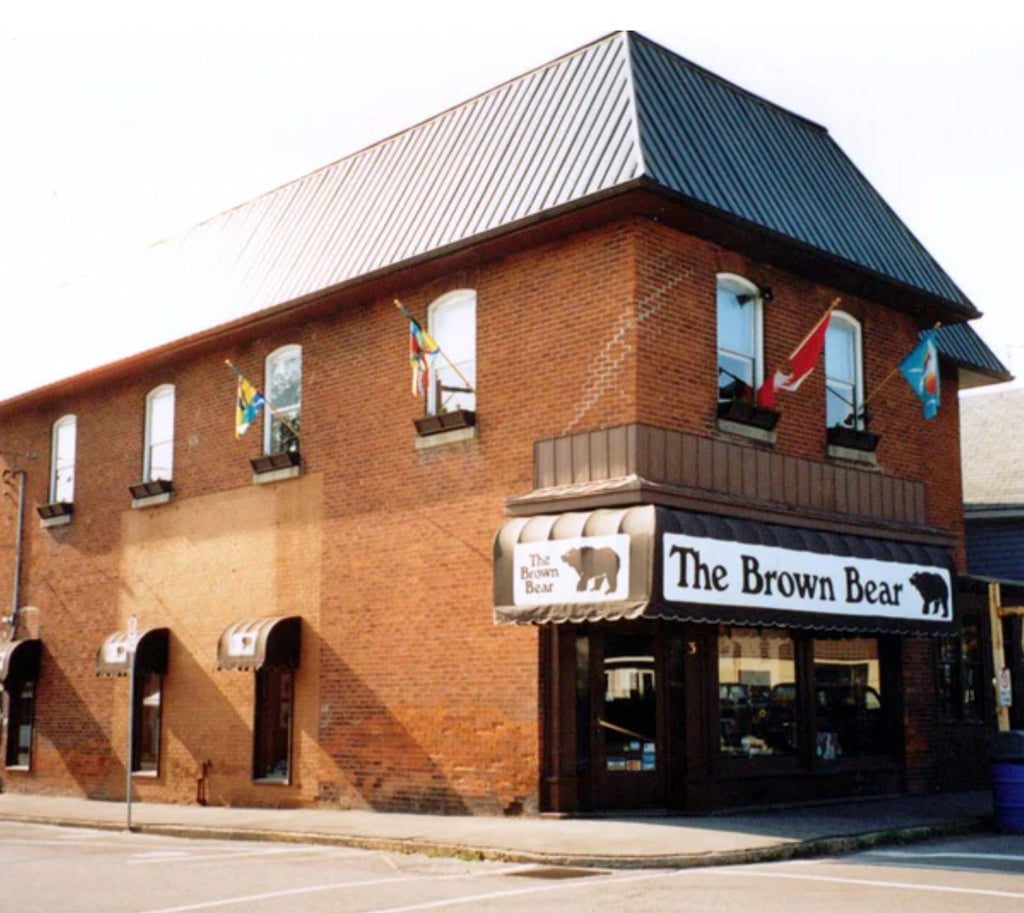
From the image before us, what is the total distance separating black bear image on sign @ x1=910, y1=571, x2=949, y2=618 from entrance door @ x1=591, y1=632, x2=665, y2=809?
4.01 m

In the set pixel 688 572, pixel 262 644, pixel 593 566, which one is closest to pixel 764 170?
pixel 688 572

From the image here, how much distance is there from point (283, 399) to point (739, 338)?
726cm

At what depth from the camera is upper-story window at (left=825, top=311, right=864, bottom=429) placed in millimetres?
19000

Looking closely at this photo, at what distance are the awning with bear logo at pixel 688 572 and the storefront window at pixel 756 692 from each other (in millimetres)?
1266

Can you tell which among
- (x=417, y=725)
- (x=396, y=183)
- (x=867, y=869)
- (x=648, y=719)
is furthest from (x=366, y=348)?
(x=867, y=869)

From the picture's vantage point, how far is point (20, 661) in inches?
979

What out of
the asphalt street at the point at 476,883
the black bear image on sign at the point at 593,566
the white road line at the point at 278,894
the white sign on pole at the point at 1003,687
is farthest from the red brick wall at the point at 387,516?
the white road line at the point at 278,894

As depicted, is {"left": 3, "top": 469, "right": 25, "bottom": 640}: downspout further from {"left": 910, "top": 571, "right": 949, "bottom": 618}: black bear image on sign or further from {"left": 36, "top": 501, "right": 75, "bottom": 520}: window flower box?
{"left": 910, "top": 571, "right": 949, "bottom": 618}: black bear image on sign

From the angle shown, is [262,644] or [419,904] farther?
[262,644]

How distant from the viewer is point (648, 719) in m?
16.3

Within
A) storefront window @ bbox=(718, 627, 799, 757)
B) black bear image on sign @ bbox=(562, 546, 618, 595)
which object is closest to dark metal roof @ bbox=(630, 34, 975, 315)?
black bear image on sign @ bbox=(562, 546, 618, 595)

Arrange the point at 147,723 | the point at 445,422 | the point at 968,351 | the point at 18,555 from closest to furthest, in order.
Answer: the point at 445,422 < the point at 968,351 < the point at 147,723 < the point at 18,555

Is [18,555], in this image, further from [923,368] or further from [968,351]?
[968,351]

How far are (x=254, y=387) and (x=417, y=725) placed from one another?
626 cm
